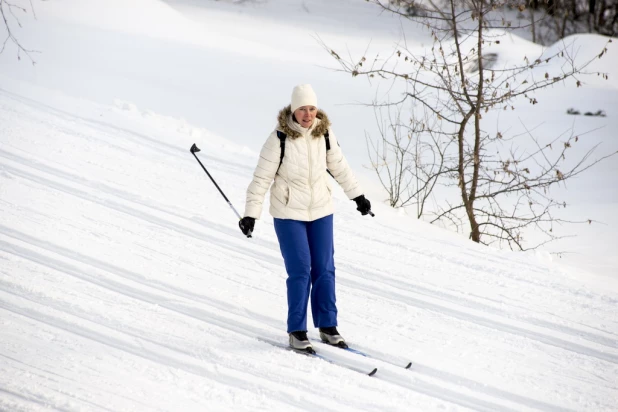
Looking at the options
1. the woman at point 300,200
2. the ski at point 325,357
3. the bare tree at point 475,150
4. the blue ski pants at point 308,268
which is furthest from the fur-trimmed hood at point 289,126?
the bare tree at point 475,150

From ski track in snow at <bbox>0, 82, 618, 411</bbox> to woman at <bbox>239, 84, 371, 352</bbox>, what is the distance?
39 cm

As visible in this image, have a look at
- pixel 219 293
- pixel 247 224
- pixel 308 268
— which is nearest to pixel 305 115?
pixel 247 224

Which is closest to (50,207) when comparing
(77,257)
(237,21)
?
(77,257)

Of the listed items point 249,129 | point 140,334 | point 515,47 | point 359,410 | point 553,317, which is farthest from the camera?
point 515,47

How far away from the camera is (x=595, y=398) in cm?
416

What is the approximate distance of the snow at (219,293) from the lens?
4.06 m

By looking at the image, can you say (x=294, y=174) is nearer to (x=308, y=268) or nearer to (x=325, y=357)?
(x=308, y=268)

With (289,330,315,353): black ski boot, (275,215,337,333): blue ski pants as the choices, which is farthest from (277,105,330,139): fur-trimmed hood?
(289,330,315,353): black ski boot

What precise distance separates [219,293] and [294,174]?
1.33 m

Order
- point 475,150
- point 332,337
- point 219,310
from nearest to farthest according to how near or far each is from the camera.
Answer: point 332,337
point 219,310
point 475,150

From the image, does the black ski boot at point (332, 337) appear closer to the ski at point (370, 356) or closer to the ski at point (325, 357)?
the ski at point (370, 356)

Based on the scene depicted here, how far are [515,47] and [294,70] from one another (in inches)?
183

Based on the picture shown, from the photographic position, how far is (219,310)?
5004mm

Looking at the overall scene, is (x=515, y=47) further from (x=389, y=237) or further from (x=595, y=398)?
(x=595, y=398)
